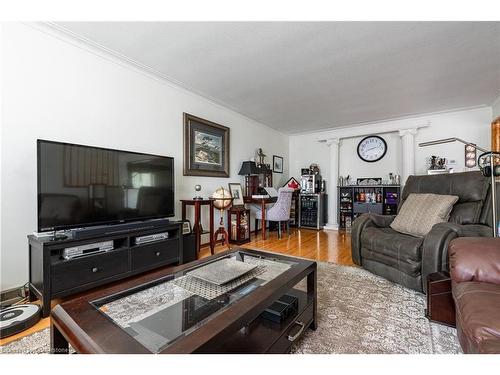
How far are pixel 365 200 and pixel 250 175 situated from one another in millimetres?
2333

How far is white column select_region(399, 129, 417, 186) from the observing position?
4.16 m

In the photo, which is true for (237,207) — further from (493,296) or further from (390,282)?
(493,296)

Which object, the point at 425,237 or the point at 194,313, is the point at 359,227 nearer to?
the point at 425,237

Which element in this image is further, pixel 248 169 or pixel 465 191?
pixel 248 169

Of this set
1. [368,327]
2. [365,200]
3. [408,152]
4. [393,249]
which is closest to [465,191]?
[393,249]

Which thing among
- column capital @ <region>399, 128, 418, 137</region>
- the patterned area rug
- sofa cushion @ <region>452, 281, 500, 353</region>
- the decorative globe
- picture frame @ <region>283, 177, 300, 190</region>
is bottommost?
the patterned area rug

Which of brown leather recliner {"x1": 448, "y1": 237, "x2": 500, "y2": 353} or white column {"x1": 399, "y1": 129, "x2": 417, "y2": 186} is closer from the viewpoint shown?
brown leather recliner {"x1": 448, "y1": 237, "x2": 500, "y2": 353}

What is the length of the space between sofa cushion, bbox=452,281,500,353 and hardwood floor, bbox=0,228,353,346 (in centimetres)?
154

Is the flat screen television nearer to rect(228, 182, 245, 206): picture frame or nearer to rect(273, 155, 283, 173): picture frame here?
rect(228, 182, 245, 206): picture frame

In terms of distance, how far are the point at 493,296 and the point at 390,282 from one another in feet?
3.95

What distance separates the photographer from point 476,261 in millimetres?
1187

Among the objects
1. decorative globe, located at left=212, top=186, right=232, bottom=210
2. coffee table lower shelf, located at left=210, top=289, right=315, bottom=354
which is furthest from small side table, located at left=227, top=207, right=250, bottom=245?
coffee table lower shelf, located at left=210, top=289, right=315, bottom=354
